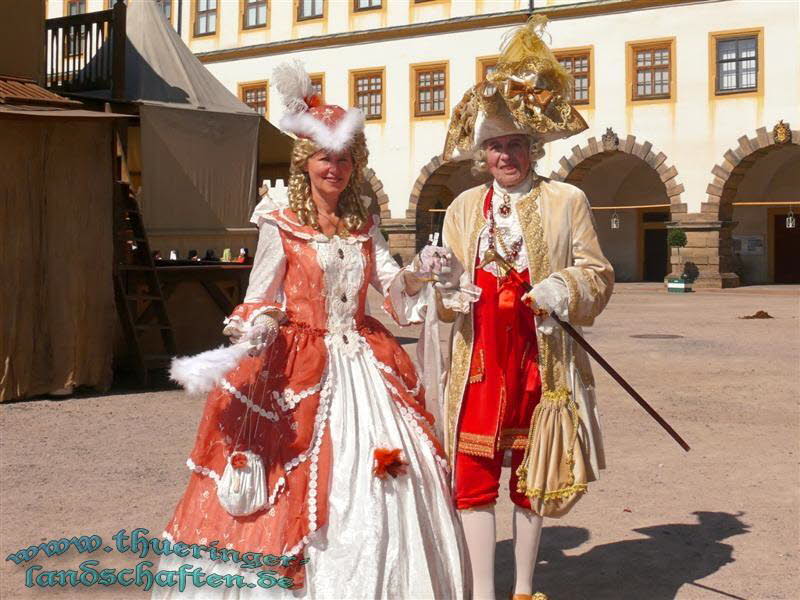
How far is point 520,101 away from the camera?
3.88 m

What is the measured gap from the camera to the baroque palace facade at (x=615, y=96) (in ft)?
85.6

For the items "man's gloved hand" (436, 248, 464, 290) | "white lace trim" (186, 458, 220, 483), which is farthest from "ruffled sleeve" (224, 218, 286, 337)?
"man's gloved hand" (436, 248, 464, 290)

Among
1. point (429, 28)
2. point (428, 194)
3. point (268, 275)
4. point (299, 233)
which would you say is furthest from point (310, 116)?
point (429, 28)

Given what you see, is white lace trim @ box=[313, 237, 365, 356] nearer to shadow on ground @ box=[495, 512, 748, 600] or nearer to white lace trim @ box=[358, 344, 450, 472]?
white lace trim @ box=[358, 344, 450, 472]

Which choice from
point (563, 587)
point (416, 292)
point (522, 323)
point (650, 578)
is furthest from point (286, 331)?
point (650, 578)

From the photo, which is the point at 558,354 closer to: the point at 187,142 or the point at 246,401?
the point at 246,401

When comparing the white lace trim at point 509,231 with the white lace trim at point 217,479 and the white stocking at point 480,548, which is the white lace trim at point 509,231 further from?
the white lace trim at point 217,479

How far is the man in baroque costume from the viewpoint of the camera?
148 inches

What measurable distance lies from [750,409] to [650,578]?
435 cm

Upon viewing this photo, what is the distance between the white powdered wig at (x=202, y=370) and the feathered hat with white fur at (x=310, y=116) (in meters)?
0.93

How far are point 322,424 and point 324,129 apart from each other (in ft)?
3.58

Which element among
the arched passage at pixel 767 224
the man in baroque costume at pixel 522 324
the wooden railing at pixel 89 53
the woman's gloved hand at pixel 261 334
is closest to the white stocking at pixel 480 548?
the man in baroque costume at pixel 522 324

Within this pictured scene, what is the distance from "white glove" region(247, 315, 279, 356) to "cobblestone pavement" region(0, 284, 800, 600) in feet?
3.99

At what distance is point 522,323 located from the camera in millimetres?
3912
